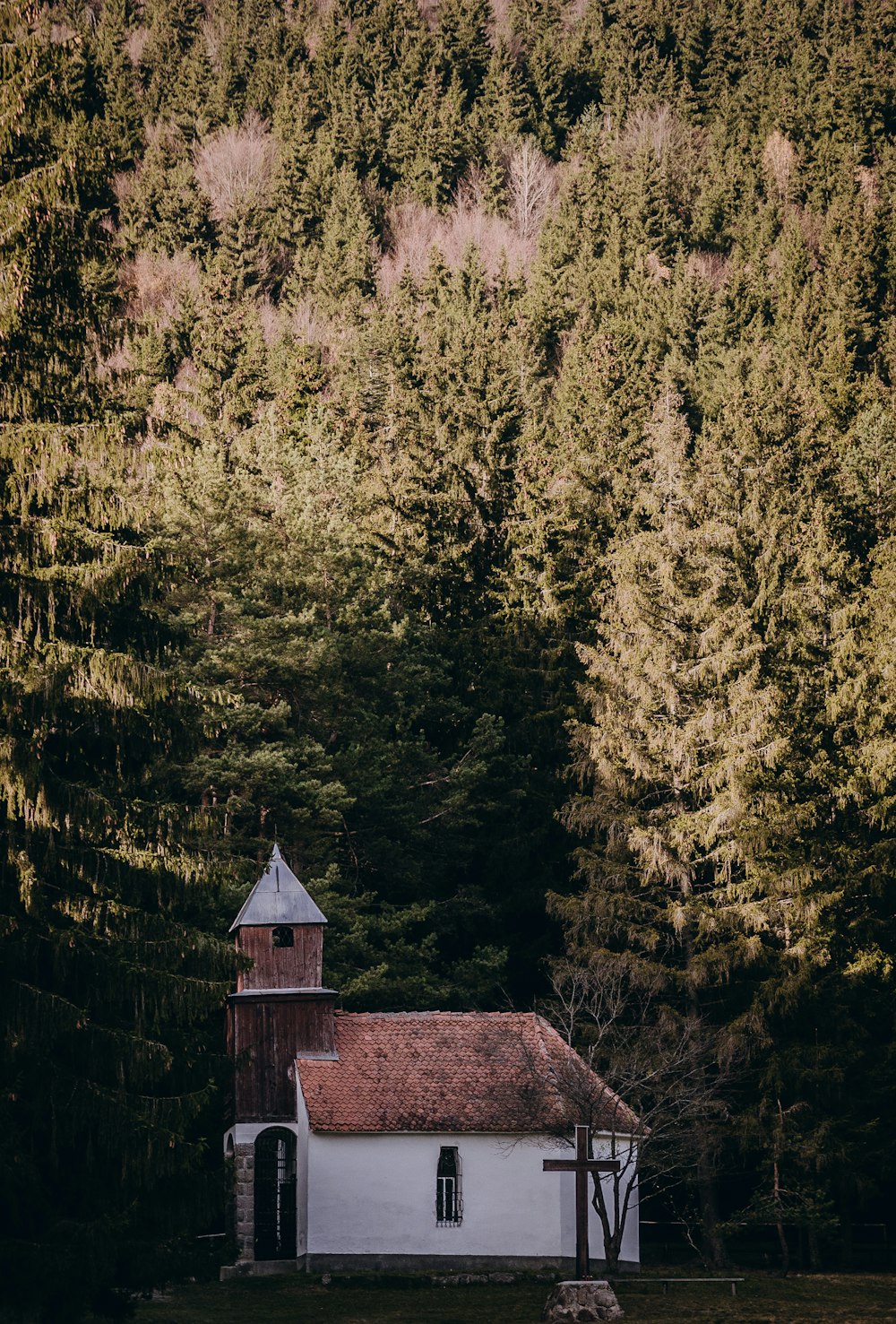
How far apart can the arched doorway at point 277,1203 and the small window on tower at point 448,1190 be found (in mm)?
2834

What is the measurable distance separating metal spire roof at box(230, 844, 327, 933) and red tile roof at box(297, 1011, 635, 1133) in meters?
2.19

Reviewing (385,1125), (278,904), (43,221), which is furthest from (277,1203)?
(43,221)

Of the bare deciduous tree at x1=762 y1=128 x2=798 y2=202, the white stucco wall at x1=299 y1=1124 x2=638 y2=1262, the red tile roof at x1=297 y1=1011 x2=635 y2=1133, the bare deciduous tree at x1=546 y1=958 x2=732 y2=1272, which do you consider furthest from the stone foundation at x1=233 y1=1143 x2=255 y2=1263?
the bare deciduous tree at x1=762 y1=128 x2=798 y2=202

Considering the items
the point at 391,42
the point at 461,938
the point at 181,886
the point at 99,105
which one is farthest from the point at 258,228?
the point at 181,886

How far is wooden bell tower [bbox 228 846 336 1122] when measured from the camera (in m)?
30.2

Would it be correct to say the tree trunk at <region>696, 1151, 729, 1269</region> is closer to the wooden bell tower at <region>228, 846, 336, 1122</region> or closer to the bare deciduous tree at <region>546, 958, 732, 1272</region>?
the bare deciduous tree at <region>546, 958, 732, 1272</region>

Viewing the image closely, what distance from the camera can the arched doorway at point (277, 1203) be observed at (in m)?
30.1

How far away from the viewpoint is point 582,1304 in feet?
73.5

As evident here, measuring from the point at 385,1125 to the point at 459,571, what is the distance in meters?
17.6

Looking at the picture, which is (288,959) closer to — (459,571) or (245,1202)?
(245,1202)

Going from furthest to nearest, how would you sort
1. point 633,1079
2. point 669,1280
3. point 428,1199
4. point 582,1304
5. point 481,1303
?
point 633,1079
point 428,1199
point 669,1280
point 481,1303
point 582,1304

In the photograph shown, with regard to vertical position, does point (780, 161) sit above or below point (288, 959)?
above

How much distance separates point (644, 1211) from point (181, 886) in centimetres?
2214

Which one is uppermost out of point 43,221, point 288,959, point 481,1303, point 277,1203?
point 43,221
